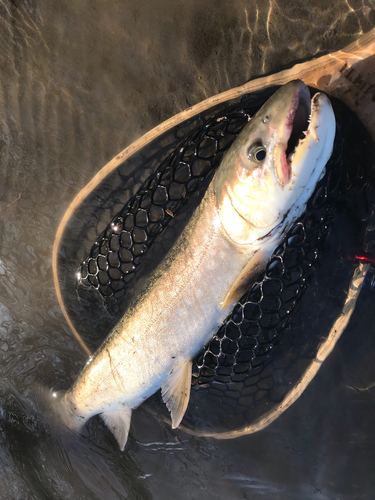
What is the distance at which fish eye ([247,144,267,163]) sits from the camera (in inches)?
56.7

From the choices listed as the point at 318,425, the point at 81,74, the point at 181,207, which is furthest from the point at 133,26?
the point at 318,425

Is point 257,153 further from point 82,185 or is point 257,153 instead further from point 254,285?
point 82,185

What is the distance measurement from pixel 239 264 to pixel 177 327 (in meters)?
0.46

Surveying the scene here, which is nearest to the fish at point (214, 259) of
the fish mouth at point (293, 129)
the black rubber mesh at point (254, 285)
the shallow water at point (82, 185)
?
the fish mouth at point (293, 129)

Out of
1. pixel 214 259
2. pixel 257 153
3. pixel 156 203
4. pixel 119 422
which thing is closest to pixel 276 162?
pixel 257 153

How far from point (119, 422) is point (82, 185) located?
155 centimetres

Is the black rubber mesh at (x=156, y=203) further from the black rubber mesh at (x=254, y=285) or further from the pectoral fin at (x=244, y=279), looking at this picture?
the pectoral fin at (x=244, y=279)

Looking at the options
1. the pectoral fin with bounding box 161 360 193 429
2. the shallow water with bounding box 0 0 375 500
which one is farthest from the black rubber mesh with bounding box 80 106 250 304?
the pectoral fin with bounding box 161 360 193 429

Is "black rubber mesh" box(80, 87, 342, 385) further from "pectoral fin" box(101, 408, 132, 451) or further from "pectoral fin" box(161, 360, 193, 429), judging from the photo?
"pectoral fin" box(101, 408, 132, 451)

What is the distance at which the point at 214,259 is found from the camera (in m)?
1.61

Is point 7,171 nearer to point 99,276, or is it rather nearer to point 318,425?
point 99,276

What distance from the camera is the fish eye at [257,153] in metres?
1.44

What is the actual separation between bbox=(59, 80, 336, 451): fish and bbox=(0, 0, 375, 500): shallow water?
1.58ft

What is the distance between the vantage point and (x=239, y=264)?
5.21 feet
